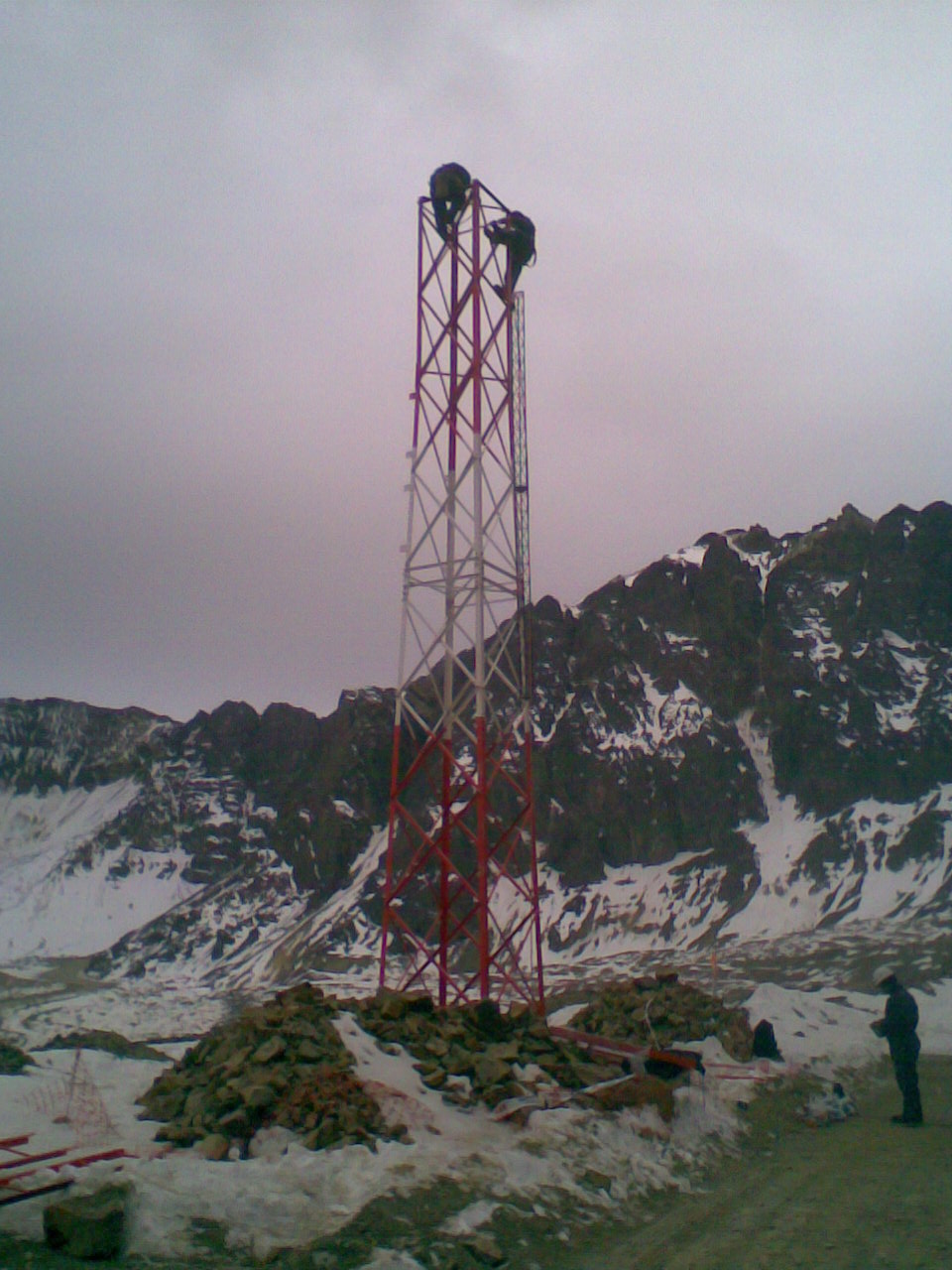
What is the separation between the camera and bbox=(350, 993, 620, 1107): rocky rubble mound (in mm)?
11141

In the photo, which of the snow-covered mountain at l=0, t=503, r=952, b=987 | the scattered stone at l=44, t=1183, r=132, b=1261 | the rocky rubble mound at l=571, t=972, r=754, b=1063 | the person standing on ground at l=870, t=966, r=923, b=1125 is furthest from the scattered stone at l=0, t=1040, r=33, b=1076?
the snow-covered mountain at l=0, t=503, r=952, b=987

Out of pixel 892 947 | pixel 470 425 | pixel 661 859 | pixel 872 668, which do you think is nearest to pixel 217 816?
pixel 661 859

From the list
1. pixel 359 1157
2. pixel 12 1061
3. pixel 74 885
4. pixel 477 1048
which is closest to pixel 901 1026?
pixel 477 1048

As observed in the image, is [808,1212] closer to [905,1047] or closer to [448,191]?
[905,1047]

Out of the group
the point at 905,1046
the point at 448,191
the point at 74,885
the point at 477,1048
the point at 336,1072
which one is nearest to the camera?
the point at 336,1072

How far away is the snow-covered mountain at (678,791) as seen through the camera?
2675 inches

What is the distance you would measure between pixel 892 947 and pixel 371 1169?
1766 inches

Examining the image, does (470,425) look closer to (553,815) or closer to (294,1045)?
(294,1045)

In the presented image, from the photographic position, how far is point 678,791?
79375mm

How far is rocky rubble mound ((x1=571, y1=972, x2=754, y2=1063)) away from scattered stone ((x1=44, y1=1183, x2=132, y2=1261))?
10826 mm

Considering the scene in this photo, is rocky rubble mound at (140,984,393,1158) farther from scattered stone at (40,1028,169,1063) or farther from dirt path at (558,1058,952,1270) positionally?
scattered stone at (40,1028,169,1063)

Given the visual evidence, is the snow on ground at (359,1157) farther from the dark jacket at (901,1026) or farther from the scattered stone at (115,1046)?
the scattered stone at (115,1046)

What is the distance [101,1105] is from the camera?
995 cm

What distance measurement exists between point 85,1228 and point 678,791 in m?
75.6
